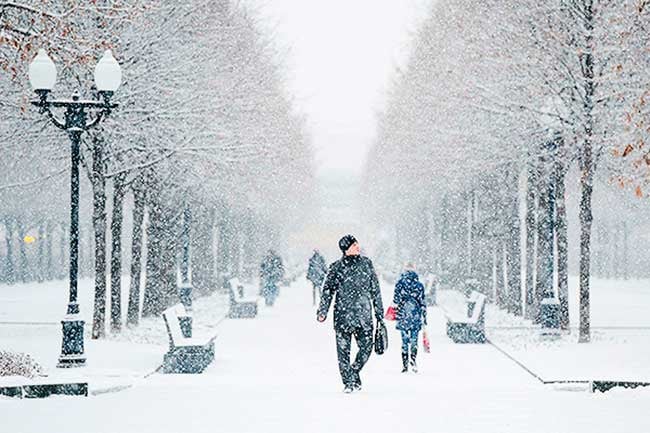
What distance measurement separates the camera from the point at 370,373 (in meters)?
17.7

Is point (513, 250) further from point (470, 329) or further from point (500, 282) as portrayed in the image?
point (470, 329)

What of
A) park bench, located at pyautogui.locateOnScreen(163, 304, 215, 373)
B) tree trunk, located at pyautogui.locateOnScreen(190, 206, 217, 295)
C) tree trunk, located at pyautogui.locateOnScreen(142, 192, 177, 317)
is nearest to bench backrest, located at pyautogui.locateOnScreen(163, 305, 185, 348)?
park bench, located at pyautogui.locateOnScreen(163, 304, 215, 373)

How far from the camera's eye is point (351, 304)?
13.4 metres

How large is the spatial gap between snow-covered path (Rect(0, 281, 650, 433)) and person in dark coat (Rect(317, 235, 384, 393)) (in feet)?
1.40

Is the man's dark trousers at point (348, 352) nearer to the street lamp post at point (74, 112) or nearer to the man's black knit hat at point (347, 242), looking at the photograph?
the man's black knit hat at point (347, 242)

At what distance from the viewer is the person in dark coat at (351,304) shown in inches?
528

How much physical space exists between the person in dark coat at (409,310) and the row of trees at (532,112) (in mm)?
3549

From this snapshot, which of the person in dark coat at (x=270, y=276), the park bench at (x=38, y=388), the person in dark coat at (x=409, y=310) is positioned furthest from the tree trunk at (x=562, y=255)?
the person in dark coat at (x=270, y=276)

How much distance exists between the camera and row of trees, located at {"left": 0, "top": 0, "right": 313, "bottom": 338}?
63.2 ft

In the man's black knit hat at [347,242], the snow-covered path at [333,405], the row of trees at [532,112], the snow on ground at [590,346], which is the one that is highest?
the row of trees at [532,112]

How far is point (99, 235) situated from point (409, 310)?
8.39 m

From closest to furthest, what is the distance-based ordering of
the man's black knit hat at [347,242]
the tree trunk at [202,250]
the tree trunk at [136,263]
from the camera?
the man's black knit hat at [347,242] → the tree trunk at [136,263] → the tree trunk at [202,250]

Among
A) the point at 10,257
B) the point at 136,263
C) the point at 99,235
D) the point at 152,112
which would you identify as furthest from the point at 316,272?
the point at 10,257

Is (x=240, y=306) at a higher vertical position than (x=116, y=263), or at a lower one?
lower
